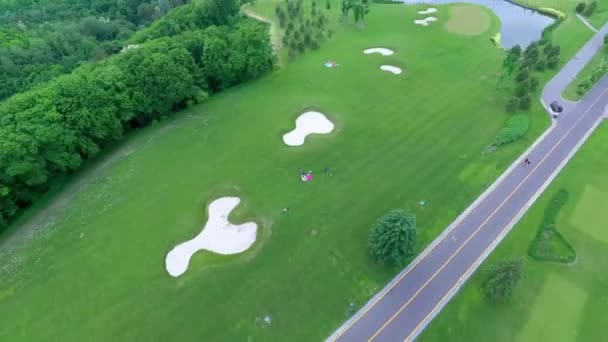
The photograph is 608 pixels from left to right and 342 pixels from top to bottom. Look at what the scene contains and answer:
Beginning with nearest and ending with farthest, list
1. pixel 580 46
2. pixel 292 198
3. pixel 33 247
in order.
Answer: pixel 33 247 → pixel 292 198 → pixel 580 46

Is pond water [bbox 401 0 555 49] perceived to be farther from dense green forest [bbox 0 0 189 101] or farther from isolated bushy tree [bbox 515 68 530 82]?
dense green forest [bbox 0 0 189 101]

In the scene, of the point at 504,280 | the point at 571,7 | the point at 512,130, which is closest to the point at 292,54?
the point at 512,130

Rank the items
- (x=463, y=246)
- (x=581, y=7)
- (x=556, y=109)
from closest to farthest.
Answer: (x=463, y=246) → (x=556, y=109) → (x=581, y=7)

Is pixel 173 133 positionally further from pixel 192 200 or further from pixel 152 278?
pixel 152 278

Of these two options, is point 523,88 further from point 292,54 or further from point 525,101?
point 292,54

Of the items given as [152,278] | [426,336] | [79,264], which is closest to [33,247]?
[79,264]

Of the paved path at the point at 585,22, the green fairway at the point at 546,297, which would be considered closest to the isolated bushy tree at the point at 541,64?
the paved path at the point at 585,22
